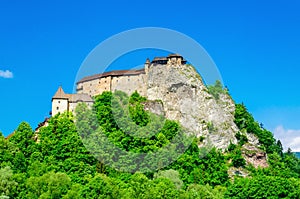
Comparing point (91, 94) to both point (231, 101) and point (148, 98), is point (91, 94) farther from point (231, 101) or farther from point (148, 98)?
point (231, 101)

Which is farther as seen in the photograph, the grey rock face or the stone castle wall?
the stone castle wall

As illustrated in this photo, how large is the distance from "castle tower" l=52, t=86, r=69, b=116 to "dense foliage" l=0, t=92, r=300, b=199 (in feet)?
11.7

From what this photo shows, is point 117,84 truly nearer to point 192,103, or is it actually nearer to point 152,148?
point 192,103

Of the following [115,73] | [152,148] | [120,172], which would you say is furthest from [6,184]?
[115,73]

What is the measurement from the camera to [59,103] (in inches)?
3403

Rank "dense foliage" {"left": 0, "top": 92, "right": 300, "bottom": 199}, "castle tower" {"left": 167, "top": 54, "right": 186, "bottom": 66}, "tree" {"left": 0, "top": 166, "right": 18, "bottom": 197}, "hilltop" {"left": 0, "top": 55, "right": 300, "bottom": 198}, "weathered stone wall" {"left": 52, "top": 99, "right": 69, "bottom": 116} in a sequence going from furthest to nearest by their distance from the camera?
"castle tower" {"left": 167, "top": 54, "right": 186, "bottom": 66}, "weathered stone wall" {"left": 52, "top": 99, "right": 69, "bottom": 116}, "hilltop" {"left": 0, "top": 55, "right": 300, "bottom": 198}, "tree" {"left": 0, "top": 166, "right": 18, "bottom": 197}, "dense foliage" {"left": 0, "top": 92, "right": 300, "bottom": 199}

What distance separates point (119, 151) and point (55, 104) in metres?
18.6

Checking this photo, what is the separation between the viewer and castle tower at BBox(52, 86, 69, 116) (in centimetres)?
8544

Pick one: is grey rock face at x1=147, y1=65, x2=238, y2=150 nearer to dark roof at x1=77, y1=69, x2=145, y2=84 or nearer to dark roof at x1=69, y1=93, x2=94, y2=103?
dark roof at x1=77, y1=69, x2=145, y2=84

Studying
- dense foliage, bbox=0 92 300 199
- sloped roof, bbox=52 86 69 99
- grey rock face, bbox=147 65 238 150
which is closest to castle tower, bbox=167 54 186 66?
grey rock face, bbox=147 65 238 150

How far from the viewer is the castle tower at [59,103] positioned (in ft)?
280

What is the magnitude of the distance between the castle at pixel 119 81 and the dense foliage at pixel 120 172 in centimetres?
327

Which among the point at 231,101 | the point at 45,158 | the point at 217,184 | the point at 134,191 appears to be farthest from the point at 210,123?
the point at 134,191

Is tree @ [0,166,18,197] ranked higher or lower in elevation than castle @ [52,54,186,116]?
lower
